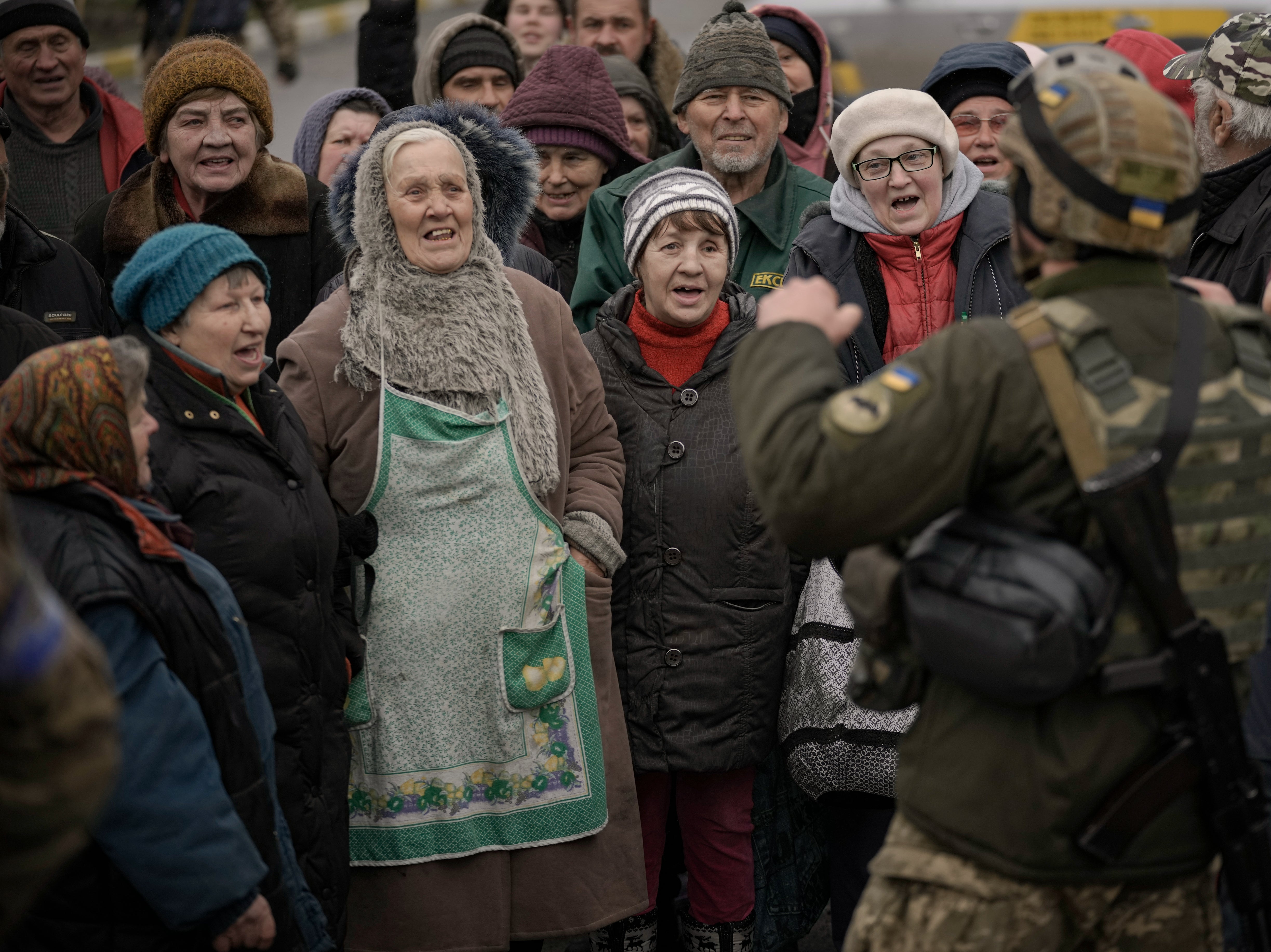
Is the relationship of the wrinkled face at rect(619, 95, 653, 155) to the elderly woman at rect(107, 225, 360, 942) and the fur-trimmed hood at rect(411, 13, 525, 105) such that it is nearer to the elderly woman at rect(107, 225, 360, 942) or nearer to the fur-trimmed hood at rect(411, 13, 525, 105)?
the fur-trimmed hood at rect(411, 13, 525, 105)

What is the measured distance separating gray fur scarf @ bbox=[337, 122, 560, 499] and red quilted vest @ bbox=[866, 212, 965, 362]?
100cm

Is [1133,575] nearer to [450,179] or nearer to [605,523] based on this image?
[605,523]

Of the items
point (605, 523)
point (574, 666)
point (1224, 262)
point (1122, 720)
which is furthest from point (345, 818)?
point (1224, 262)

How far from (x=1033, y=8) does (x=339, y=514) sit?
876cm

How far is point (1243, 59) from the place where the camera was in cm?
408

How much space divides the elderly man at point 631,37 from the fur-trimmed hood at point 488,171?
2.42m

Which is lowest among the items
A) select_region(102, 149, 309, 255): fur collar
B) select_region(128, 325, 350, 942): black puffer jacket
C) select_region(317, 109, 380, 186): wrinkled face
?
select_region(128, 325, 350, 942): black puffer jacket

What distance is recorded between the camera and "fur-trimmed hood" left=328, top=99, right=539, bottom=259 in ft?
13.0

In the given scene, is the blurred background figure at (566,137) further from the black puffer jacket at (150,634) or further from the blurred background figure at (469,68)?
the black puffer jacket at (150,634)

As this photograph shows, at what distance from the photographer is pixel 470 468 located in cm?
364

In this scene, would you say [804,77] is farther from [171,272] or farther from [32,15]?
[171,272]

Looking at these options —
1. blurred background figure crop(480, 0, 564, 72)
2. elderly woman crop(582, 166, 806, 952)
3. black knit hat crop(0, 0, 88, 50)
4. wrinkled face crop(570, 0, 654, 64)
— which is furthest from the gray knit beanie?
black knit hat crop(0, 0, 88, 50)

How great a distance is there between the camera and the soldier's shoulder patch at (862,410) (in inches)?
84.0

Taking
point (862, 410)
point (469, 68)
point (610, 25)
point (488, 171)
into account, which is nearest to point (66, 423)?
point (862, 410)
